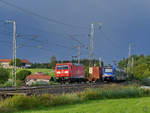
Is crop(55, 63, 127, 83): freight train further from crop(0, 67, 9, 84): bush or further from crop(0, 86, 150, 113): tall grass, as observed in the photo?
crop(0, 86, 150, 113): tall grass

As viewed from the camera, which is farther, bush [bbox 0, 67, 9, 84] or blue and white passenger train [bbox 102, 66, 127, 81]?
blue and white passenger train [bbox 102, 66, 127, 81]

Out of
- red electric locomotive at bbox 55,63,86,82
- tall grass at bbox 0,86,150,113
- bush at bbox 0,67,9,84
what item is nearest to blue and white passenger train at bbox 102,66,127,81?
red electric locomotive at bbox 55,63,86,82

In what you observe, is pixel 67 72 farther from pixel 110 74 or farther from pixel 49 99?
pixel 49 99

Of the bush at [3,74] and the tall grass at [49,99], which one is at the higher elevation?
the bush at [3,74]

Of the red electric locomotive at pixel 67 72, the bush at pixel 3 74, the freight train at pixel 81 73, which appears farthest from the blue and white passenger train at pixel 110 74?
the bush at pixel 3 74

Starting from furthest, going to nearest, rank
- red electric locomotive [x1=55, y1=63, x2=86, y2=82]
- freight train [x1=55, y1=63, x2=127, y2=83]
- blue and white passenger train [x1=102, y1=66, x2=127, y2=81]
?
blue and white passenger train [x1=102, y1=66, x2=127, y2=81] < freight train [x1=55, y1=63, x2=127, y2=83] < red electric locomotive [x1=55, y1=63, x2=86, y2=82]

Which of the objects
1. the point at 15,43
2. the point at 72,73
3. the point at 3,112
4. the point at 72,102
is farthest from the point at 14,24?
the point at 3,112

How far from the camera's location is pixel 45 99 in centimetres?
1449

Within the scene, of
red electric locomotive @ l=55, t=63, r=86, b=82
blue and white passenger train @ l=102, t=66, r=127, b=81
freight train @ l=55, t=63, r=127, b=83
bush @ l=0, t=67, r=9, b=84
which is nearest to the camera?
bush @ l=0, t=67, r=9, b=84

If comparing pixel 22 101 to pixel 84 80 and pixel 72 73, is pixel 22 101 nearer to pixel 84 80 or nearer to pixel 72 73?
pixel 72 73

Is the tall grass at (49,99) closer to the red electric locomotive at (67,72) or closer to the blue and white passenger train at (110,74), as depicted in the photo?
the red electric locomotive at (67,72)

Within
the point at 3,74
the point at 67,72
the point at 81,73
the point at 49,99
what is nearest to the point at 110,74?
the point at 81,73

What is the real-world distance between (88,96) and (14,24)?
2383 centimetres

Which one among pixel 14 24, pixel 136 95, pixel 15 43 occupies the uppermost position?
pixel 14 24
